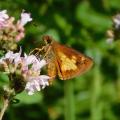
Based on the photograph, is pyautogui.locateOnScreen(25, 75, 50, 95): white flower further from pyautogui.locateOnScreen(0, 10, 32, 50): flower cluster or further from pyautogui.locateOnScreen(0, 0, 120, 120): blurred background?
pyautogui.locateOnScreen(0, 0, 120, 120): blurred background

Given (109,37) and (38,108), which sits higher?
(109,37)

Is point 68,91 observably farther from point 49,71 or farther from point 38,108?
point 49,71

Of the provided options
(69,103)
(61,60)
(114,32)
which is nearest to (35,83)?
(61,60)

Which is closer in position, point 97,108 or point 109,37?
point 109,37

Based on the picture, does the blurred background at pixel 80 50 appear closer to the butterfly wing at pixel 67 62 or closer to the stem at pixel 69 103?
the stem at pixel 69 103

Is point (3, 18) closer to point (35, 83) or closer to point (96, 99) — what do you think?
point (35, 83)

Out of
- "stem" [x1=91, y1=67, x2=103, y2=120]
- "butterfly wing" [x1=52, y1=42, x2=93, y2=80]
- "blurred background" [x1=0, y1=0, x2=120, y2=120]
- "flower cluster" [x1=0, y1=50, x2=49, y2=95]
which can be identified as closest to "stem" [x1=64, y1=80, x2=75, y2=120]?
"blurred background" [x1=0, y1=0, x2=120, y2=120]

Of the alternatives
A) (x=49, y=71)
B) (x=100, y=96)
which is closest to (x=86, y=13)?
(x=100, y=96)

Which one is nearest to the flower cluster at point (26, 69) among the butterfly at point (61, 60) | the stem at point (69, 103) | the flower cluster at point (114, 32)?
the butterfly at point (61, 60)
